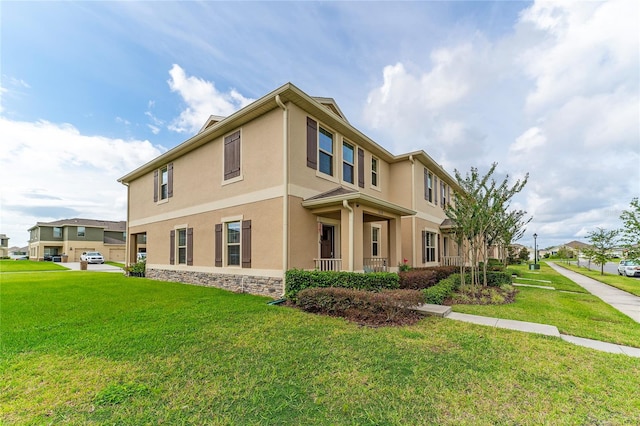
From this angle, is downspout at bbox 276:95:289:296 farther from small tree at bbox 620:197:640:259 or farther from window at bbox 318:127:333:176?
small tree at bbox 620:197:640:259

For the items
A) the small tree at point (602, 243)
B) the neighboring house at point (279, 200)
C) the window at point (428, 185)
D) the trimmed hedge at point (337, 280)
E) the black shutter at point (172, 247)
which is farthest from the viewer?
the small tree at point (602, 243)

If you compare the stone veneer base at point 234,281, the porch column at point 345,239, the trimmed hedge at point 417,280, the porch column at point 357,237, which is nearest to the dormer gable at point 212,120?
the stone veneer base at point 234,281

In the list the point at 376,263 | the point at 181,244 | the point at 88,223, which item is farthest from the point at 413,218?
the point at 88,223

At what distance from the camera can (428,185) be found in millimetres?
16453

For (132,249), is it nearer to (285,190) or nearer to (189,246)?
(189,246)

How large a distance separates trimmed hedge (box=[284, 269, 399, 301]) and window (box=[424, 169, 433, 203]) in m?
9.27

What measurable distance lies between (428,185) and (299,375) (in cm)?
1471

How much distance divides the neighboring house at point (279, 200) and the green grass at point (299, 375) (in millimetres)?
3554

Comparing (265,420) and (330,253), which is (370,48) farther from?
(265,420)

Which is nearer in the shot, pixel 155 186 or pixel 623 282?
pixel 155 186

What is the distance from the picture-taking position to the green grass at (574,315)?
581cm

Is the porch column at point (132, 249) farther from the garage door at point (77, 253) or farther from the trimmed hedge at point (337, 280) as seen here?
the garage door at point (77, 253)

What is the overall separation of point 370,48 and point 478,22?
3.82 m

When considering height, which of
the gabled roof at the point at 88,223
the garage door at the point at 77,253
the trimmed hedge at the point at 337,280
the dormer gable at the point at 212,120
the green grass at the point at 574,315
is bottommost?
the garage door at the point at 77,253
